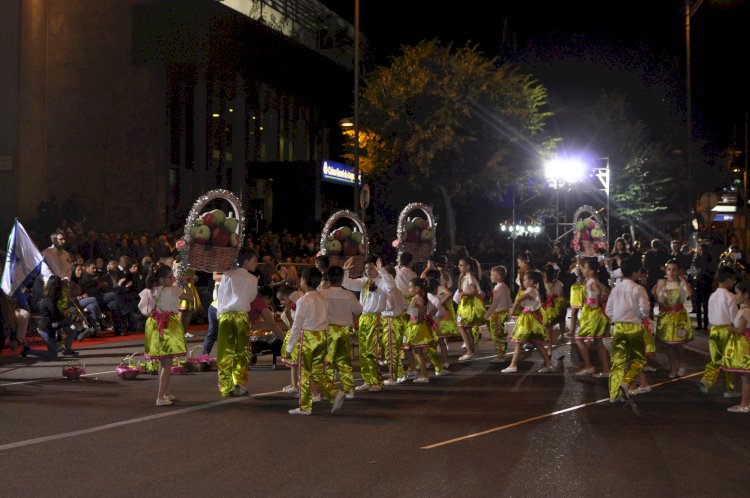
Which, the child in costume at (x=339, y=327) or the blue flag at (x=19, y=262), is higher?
the blue flag at (x=19, y=262)

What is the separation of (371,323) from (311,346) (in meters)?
2.11

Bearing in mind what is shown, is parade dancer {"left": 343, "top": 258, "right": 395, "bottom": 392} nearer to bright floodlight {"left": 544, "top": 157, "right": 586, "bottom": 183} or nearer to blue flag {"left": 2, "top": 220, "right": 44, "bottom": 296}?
blue flag {"left": 2, "top": 220, "right": 44, "bottom": 296}

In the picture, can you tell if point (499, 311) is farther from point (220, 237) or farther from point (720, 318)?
point (220, 237)

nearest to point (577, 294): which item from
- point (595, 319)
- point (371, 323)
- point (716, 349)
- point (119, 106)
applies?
point (595, 319)

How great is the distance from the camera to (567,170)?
3597cm

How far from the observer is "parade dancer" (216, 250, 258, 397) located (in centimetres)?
1054

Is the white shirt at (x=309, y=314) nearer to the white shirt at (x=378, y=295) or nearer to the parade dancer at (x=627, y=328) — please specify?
the white shirt at (x=378, y=295)

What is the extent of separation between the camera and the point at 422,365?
12422mm

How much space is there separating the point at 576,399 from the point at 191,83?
23.7m

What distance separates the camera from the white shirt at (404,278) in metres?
13.3

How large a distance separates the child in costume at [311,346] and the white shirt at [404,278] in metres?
3.59

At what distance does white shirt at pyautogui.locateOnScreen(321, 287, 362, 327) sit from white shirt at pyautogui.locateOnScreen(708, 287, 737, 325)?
13.9ft

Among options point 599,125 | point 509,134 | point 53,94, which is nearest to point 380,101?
point 509,134

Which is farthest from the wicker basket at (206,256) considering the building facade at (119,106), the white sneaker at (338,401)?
the building facade at (119,106)
